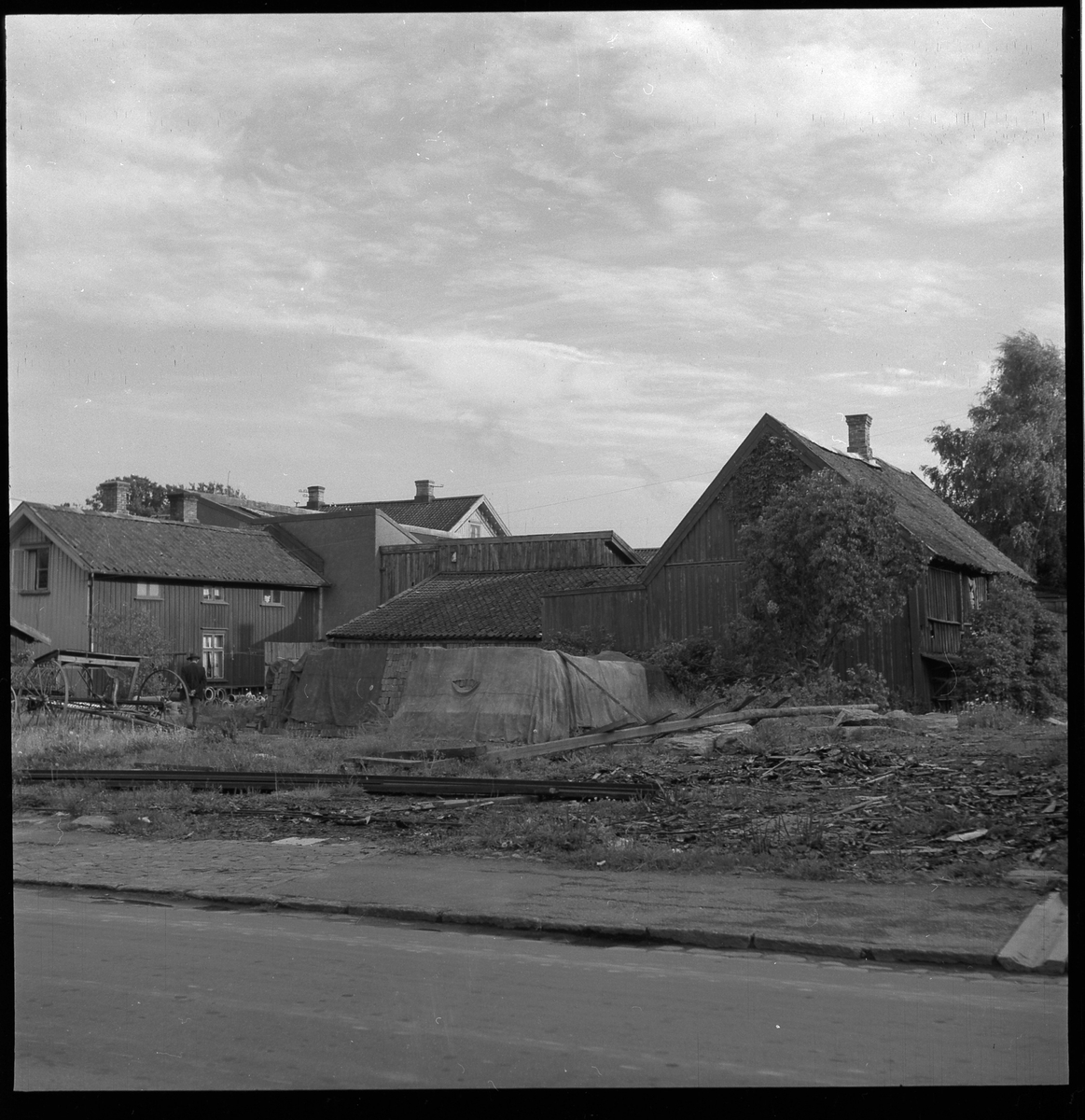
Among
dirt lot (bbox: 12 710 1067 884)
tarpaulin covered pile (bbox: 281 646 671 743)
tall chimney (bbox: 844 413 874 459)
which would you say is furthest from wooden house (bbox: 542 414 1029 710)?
dirt lot (bbox: 12 710 1067 884)

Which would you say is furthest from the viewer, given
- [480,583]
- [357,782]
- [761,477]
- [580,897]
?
[480,583]

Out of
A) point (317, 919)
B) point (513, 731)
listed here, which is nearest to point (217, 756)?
point (513, 731)

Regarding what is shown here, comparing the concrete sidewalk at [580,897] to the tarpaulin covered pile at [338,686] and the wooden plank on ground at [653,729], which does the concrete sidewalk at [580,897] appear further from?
the tarpaulin covered pile at [338,686]

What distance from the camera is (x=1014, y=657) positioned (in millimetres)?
25375

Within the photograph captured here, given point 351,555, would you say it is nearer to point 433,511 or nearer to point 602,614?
point 433,511

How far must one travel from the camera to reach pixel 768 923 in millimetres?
6598

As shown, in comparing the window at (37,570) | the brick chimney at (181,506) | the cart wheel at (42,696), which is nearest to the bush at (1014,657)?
the cart wheel at (42,696)

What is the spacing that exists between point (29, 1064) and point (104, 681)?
99.4 ft

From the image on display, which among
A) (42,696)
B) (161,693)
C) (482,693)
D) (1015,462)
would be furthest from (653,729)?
(1015,462)

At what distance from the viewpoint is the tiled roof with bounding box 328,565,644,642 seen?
32.8 metres

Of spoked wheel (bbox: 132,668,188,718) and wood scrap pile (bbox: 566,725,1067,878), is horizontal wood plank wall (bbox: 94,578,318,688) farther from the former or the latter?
wood scrap pile (bbox: 566,725,1067,878)

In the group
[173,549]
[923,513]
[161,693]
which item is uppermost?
[923,513]

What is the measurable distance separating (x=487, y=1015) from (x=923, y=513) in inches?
1048

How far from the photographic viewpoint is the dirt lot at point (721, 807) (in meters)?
8.70
